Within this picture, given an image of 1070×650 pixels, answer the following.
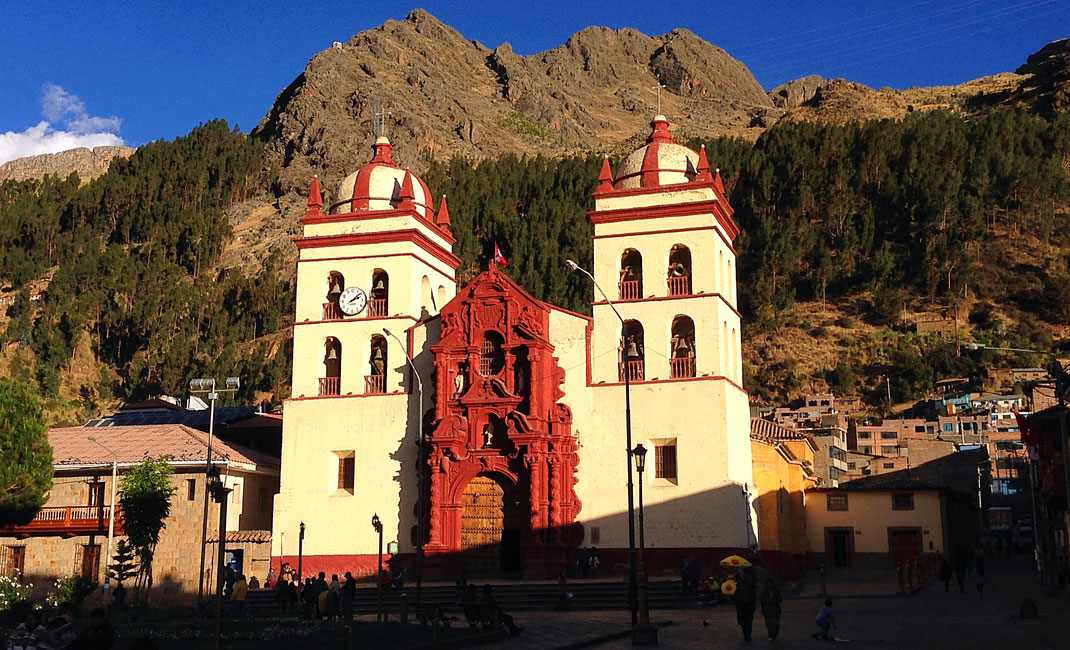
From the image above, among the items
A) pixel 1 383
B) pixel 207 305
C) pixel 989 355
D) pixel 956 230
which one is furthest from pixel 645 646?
pixel 207 305

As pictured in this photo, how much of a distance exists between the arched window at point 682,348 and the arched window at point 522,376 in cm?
547

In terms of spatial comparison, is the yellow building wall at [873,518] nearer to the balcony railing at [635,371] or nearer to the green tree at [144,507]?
the balcony railing at [635,371]

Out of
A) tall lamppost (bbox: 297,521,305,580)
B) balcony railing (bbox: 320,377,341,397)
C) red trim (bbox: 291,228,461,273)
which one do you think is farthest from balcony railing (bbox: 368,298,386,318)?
tall lamppost (bbox: 297,521,305,580)

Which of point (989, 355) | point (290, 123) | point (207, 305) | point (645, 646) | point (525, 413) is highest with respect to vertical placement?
point (290, 123)

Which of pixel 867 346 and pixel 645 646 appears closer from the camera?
pixel 645 646

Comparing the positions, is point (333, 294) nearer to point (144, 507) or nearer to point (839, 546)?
point (144, 507)

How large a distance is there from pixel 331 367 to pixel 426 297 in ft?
16.7

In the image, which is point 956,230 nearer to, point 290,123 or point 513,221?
point 513,221

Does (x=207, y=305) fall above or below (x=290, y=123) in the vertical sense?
below

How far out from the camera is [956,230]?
101 metres

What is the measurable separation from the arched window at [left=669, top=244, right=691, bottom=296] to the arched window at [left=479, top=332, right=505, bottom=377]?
7.04m

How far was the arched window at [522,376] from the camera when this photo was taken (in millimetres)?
44156

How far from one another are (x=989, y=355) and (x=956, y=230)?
12382 millimetres

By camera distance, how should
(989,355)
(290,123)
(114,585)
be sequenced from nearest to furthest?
1. (114,585)
2. (989,355)
3. (290,123)
